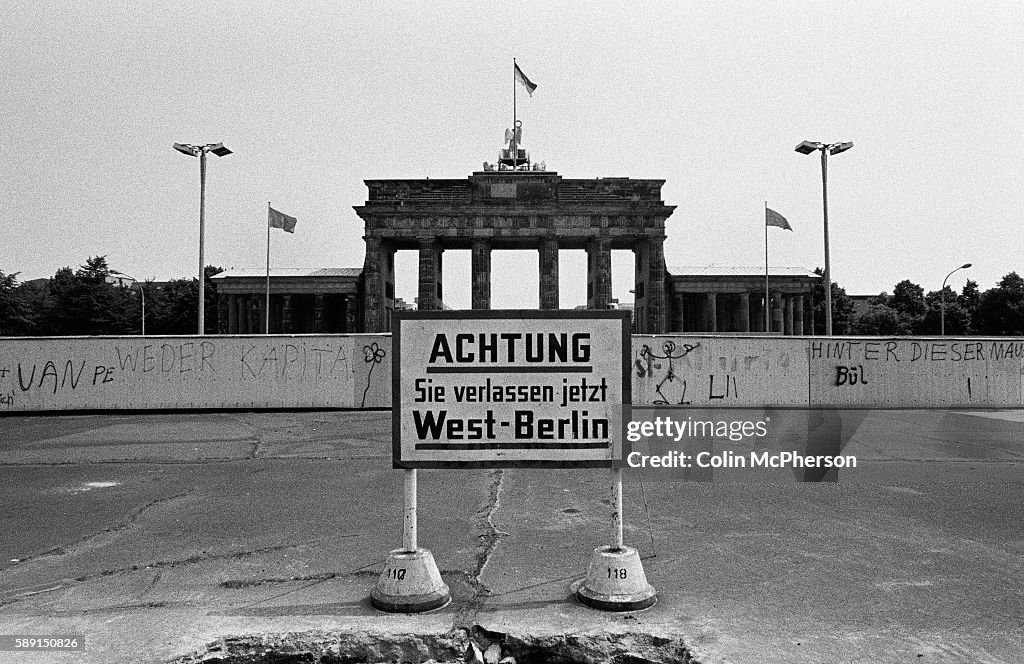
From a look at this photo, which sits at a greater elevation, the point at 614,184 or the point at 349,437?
the point at 614,184

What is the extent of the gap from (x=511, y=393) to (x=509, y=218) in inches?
2048

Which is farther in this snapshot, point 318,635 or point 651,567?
point 651,567

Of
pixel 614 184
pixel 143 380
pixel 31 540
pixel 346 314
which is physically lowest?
pixel 31 540

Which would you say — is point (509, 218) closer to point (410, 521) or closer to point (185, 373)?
point (185, 373)

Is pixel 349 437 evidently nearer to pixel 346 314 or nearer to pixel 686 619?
pixel 686 619

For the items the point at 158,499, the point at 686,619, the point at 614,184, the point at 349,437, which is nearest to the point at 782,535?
the point at 686,619

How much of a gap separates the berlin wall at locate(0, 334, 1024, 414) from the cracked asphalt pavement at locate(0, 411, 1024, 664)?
6.63m

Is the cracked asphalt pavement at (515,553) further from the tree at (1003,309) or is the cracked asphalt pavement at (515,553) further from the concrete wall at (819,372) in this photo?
the tree at (1003,309)

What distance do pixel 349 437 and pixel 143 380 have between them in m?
7.58

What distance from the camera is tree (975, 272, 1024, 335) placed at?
62.7m

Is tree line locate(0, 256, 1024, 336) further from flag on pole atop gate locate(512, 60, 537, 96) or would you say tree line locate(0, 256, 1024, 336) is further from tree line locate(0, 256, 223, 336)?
flag on pole atop gate locate(512, 60, 537, 96)

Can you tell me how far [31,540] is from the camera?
5.79 meters

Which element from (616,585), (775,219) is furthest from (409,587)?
(775,219)

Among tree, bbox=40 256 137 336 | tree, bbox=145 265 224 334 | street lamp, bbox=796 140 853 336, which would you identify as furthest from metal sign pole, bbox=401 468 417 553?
tree, bbox=145 265 224 334
